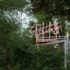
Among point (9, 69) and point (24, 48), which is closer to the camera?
point (9, 69)

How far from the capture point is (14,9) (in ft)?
22.6

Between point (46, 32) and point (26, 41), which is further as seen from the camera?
point (46, 32)

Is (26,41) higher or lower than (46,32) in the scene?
lower

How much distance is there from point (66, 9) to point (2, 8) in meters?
1.62

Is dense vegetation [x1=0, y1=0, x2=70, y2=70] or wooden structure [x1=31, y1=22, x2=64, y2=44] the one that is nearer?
dense vegetation [x1=0, y1=0, x2=70, y2=70]

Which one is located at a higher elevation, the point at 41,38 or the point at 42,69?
the point at 41,38

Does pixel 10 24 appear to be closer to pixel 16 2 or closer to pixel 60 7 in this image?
pixel 16 2

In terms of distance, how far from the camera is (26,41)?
7.63 metres

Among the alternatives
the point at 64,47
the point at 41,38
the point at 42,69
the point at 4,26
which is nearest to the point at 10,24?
the point at 4,26

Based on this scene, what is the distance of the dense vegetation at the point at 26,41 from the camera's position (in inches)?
238

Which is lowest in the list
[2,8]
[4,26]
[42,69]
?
[42,69]

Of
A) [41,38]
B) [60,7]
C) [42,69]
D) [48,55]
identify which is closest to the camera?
[60,7]

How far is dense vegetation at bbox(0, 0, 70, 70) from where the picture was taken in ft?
19.8

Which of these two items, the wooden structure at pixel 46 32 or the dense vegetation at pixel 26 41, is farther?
the wooden structure at pixel 46 32
